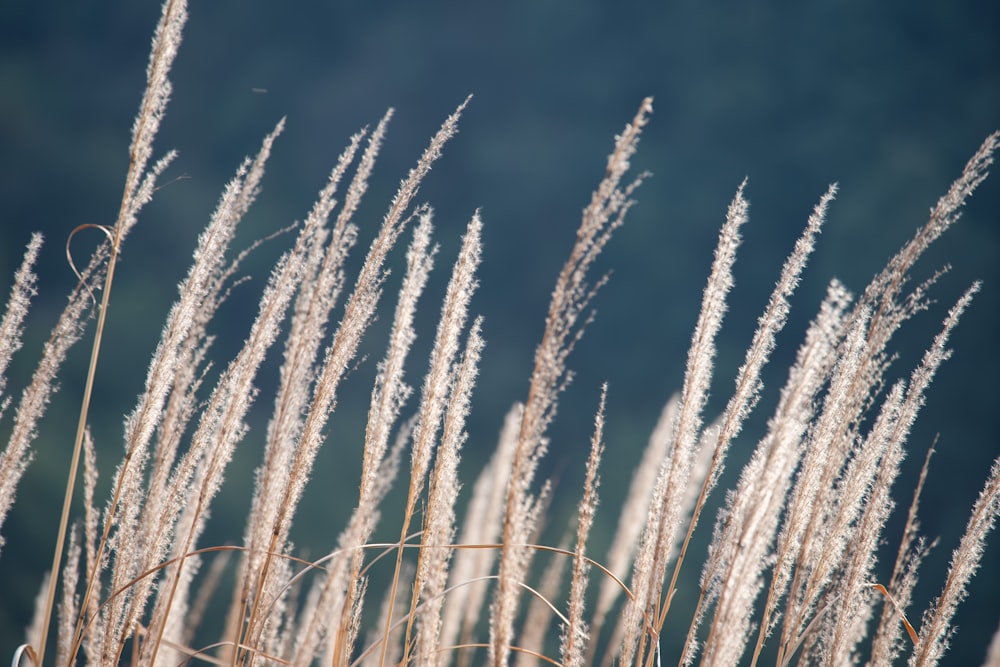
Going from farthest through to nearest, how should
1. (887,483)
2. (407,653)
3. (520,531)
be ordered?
(887,483), (407,653), (520,531)

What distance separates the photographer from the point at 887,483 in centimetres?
144

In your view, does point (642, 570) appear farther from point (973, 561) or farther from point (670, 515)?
point (973, 561)

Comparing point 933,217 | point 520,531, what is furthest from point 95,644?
point 933,217

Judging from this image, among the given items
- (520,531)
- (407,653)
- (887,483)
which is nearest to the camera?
(520,531)

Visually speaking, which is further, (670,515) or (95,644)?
(95,644)

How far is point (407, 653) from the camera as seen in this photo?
1.31m

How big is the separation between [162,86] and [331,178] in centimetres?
34

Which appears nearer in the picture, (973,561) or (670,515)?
(670,515)

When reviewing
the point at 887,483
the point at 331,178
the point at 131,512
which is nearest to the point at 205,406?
the point at 131,512

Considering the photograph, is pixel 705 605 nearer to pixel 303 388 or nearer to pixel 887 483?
pixel 887 483

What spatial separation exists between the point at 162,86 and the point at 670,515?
119cm

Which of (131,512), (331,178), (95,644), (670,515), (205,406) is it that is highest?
(331,178)

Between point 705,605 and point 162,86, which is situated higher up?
point 162,86

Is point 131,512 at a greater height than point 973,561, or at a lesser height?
lesser
